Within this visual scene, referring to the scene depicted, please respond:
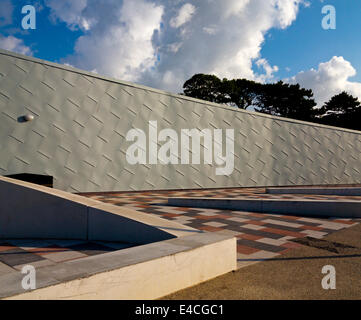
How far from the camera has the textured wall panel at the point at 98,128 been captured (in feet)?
43.0

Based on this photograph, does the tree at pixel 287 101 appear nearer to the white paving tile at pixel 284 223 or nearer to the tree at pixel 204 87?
the tree at pixel 204 87

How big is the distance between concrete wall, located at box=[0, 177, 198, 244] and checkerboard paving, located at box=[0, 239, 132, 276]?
199 mm

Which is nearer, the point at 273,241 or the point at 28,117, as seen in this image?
the point at 273,241

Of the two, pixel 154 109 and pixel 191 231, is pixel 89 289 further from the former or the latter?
pixel 154 109

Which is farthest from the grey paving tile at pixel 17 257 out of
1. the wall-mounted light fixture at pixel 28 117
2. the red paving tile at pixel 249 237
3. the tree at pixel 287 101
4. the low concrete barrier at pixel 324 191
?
the tree at pixel 287 101

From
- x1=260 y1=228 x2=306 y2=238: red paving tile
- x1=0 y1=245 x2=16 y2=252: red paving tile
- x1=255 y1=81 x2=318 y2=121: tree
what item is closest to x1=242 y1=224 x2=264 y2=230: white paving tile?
x1=260 y1=228 x2=306 y2=238: red paving tile

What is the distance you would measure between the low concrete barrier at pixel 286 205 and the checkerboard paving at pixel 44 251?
5.63 m

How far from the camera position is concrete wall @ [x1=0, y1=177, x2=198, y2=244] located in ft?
15.6

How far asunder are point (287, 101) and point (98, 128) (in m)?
41.7

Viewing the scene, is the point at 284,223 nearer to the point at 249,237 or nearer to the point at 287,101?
the point at 249,237

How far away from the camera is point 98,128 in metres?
15.3

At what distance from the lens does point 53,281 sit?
2.43m

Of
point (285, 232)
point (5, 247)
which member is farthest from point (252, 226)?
point (5, 247)

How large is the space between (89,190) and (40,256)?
10.6 m
